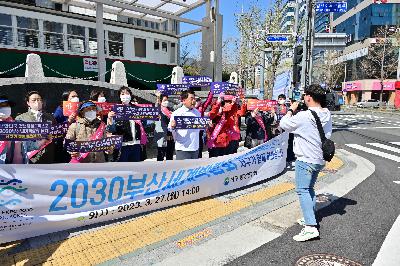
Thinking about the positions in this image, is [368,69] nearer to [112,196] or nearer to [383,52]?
[383,52]

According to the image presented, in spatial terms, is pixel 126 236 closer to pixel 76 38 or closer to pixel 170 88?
pixel 170 88

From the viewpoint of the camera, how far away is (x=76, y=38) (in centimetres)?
1346

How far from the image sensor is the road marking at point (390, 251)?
11.4 feet

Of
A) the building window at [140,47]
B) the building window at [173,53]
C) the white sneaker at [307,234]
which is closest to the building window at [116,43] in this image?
the building window at [140,47]

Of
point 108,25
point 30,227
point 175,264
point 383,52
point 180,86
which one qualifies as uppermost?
point 383,52

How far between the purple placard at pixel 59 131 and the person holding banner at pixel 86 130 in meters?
0.19

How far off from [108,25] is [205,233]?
42.1ft

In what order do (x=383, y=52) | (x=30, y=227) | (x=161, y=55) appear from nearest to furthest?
1. (x=30, y=227)
2. (x=161, y=55)
3. (x=383, y=52)

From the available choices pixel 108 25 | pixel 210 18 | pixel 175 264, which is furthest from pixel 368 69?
pixel 175 264

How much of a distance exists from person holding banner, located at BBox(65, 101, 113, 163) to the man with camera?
273 cm

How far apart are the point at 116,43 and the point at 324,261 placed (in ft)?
45.6

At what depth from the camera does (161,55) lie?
16953 millimetres

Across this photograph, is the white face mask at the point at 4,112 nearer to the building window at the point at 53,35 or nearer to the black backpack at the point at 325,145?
the black backpack at the point at 325,145

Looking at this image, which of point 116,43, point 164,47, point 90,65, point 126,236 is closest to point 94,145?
point 126,236
